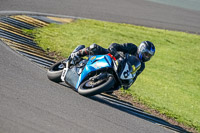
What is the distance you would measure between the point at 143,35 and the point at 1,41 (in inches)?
308

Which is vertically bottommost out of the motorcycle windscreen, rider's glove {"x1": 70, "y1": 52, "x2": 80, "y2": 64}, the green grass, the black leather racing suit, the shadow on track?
the green grass

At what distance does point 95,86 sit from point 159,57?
285 inches

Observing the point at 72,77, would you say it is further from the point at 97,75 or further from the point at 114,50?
the point at 114,50

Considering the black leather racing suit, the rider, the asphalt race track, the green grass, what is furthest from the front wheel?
the green grass

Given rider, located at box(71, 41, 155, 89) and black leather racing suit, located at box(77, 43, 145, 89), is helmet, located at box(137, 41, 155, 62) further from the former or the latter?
black leather racing suit, located at box(77, 43, 145, 89)

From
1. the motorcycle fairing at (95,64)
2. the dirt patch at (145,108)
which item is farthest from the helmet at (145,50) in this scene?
the dirt patch at (145,108)

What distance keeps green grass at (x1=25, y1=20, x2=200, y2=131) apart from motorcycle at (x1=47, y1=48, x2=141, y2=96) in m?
2.04

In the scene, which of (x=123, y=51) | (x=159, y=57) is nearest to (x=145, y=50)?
(x=123, y=51)

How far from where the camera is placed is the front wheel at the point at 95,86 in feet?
21.7

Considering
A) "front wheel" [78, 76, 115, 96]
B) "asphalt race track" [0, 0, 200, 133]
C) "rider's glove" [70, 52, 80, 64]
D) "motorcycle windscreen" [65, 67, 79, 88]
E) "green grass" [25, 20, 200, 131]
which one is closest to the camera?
"asphalt race track" [0, 0, 200, 133]

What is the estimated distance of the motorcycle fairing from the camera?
710 cm

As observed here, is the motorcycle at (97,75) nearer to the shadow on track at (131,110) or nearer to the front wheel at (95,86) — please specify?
the front wheel at (95,86)

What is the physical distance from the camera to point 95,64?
721 cm

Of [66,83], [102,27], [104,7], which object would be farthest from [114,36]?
[66,83]
